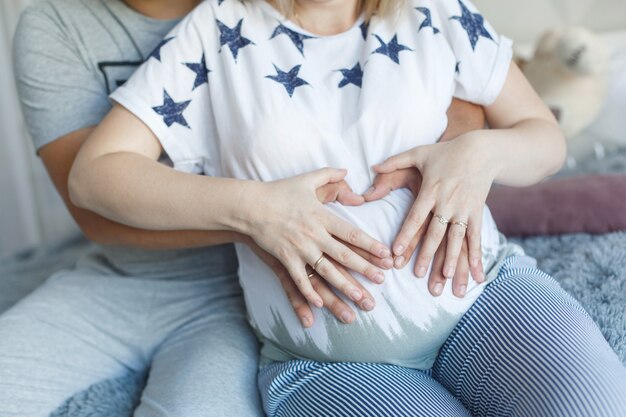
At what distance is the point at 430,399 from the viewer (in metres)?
0.94

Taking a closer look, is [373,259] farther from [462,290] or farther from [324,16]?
[324,16]

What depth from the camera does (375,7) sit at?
115cm

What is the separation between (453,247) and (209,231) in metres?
0.38

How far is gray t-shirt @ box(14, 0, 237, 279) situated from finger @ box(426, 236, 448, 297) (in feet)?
1.44

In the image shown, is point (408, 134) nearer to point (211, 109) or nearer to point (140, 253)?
point (211, 109)

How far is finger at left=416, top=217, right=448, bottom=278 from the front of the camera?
979 mm

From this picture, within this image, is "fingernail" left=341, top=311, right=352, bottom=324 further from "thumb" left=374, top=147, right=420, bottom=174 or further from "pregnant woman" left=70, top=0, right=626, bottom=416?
"thumb" left=374, top=147, right=420, bottom=174

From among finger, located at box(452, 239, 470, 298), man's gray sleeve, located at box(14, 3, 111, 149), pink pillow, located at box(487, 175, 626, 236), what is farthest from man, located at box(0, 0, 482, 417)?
pink pillow, located at box(487, 175, 626, 236)

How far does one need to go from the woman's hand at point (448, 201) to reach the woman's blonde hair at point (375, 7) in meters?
0.23

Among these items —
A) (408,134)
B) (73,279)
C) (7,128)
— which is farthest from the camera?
(7,128)

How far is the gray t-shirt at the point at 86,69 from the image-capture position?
4.05ft

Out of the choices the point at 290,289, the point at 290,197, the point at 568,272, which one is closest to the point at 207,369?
the point at 290,289

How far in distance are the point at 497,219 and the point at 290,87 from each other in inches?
25.1

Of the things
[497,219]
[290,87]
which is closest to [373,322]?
[290,87]
